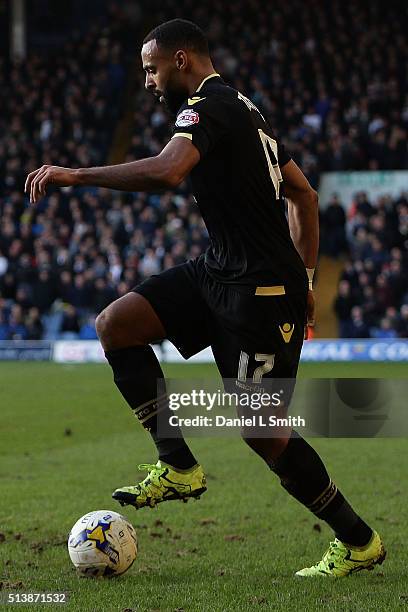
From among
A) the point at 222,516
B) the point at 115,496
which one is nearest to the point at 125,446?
the point at 222,516

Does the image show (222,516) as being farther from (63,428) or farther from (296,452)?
(63,428)

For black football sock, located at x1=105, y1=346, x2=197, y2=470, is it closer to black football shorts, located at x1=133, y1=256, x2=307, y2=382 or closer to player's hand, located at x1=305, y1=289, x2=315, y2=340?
black football shorts, located at x1=133, y1=256, x2=307, y2=382

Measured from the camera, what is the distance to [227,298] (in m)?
4.91

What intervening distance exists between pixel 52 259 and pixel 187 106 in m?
19.1

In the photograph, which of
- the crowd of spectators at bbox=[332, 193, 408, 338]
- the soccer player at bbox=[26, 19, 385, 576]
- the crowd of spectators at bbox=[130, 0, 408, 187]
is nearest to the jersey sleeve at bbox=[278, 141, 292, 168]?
the soccer player at bbox=[26, 19, 385, 576]

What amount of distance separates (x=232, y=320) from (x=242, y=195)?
22.5 inches

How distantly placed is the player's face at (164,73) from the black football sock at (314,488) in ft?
5.45

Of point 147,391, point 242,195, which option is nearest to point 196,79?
point 242,195

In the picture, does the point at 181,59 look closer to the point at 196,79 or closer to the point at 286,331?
the point at 196,79

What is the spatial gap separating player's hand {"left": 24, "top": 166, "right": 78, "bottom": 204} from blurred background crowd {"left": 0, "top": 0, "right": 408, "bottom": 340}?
54.1ft

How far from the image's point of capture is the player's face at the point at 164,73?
4777 millimetres

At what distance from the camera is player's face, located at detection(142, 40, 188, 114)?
4.78 m

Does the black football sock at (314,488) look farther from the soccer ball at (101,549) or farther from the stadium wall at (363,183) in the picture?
the stadium wall at (363,183)

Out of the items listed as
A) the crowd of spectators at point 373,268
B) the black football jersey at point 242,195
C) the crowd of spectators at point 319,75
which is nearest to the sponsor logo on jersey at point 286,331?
the black football jersey at point 242,195
